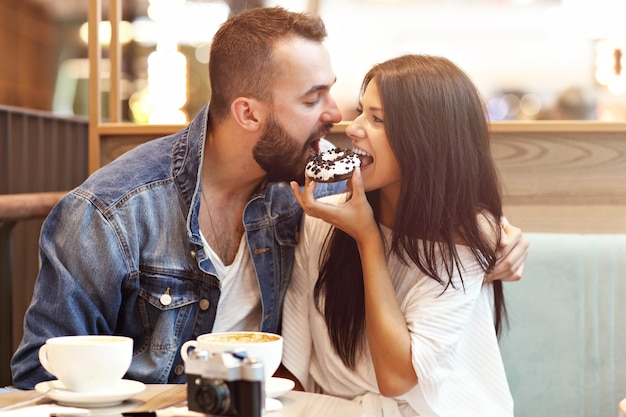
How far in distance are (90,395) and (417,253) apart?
32.5 inches

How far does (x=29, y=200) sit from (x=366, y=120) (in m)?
1.12

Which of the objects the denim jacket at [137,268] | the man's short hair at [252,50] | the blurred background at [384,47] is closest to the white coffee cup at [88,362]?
the denim jacket at [137,268]

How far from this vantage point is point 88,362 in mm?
1233

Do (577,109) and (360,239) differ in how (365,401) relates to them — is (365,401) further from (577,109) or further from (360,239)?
(577,109)

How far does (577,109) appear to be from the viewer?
796 cm

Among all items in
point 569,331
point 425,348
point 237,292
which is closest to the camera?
point 425,348

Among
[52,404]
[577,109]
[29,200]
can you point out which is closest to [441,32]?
[577,109]

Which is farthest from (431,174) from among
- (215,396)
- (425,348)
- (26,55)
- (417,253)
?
(26,55)

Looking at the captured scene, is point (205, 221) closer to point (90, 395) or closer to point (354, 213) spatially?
point (354, 213)

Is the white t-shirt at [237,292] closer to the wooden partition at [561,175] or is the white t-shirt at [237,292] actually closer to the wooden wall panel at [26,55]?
the wooden partition at [561,175]

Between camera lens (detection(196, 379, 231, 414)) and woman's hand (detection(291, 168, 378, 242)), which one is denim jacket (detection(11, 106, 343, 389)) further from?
camera lens (detection(196, 379, 231, 414))

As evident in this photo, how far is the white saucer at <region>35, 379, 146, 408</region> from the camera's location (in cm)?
124

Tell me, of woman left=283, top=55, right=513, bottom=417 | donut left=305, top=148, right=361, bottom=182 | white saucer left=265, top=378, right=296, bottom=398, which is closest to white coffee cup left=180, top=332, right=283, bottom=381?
white saucer left=265, top=378, right=296, bottom=398

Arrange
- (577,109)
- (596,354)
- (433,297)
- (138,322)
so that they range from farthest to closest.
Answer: (577,109), (596,354), (138,322), (433,297)
